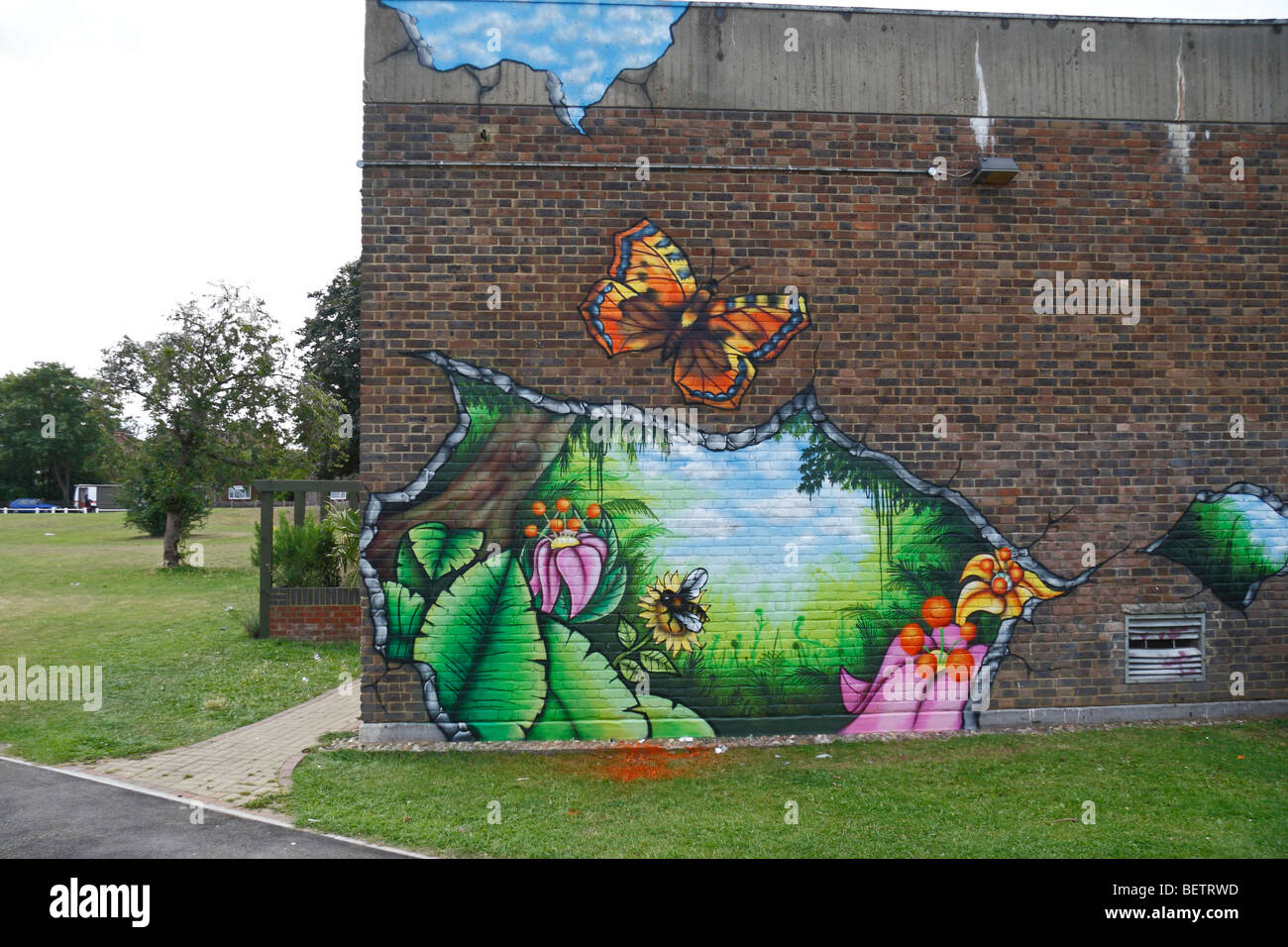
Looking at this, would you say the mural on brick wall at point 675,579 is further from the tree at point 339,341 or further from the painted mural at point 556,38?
the tree at point 339,341

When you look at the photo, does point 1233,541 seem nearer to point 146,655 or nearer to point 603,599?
point 603,599

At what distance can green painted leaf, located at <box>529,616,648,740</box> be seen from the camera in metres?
6.56

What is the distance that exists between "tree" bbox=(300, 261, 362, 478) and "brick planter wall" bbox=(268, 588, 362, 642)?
58.0ft

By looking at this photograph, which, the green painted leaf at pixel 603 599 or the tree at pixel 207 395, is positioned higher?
the tree at pixel 207 395

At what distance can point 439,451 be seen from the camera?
6.58 metres

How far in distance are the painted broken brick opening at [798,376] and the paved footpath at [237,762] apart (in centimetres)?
84

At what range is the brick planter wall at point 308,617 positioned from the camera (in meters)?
11.0

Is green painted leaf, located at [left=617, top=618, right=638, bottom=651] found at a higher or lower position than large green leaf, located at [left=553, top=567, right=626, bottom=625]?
lower

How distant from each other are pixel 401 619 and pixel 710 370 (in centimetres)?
342

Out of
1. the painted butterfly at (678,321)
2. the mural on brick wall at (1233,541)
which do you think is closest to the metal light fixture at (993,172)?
the painted butterfly at (678,321)

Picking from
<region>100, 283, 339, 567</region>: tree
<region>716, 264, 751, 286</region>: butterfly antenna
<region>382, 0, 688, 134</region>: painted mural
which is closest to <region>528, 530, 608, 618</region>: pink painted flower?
<region>716, 264, 751, 286</region>: butterfly antenna

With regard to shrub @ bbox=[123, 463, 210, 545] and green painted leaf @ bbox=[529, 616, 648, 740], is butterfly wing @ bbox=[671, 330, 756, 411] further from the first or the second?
shrub @ bbox=[123, 463, 210, 545]

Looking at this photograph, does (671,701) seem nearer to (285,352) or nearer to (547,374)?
(547,374)
